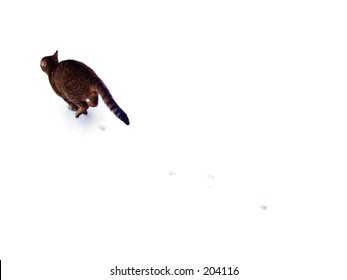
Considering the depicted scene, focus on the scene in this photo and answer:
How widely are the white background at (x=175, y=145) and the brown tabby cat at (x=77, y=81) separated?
0.42 metres

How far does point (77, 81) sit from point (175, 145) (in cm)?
92

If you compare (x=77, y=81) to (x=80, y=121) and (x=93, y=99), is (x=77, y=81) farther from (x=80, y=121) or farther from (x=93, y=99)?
(x=80, y=121)

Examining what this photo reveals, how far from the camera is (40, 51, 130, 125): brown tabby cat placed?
2.37 m

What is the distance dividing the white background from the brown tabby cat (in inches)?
16.4

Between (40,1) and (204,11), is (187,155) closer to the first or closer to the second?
(204,11)

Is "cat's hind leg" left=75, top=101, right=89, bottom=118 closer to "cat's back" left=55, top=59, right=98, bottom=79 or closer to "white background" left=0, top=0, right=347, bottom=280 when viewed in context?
"white background" left=0, top=0, right=347, bottom=280

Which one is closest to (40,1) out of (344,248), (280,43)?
(280,43)

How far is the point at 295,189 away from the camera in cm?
280

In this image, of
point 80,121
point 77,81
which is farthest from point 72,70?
point 80,121

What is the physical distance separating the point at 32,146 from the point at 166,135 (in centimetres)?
101

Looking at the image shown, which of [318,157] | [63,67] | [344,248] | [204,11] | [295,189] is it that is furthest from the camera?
[204,11]

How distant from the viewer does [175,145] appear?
2912mm

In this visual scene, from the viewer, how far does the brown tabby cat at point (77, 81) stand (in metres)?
2.37

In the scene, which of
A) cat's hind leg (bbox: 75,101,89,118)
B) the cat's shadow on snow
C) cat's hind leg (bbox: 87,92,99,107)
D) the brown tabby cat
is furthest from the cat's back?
the cat's shadow on snow
